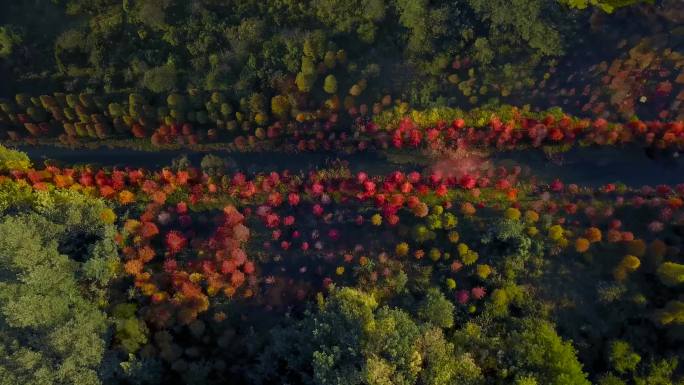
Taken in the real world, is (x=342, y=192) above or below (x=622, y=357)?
above

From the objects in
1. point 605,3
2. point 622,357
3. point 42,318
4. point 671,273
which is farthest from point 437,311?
point 605,3

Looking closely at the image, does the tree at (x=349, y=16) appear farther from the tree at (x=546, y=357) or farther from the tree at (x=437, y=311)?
the tree at (x=546, y=357)

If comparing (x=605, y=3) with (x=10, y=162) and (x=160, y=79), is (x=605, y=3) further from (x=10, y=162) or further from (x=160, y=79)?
(x=10, y=162)

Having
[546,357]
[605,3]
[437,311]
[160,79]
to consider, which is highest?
[605,3]

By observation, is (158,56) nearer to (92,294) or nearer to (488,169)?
(92,294)

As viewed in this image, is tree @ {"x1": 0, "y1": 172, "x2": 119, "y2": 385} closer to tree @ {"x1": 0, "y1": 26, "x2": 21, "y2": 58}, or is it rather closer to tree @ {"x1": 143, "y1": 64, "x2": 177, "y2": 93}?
tree @ {"x1": 143, "y1": 64, "x2": 177, "y2": 93}

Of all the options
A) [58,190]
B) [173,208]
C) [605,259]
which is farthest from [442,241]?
[58,190]

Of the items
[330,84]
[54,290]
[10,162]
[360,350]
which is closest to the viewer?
[360,350]

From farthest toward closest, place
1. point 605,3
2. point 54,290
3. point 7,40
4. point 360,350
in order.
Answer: point 7,40
point 605,3
point 54,290
point 360,350

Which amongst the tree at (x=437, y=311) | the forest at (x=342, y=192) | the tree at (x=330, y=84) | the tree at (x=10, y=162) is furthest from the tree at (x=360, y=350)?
the tree at (x=10, y=162)
